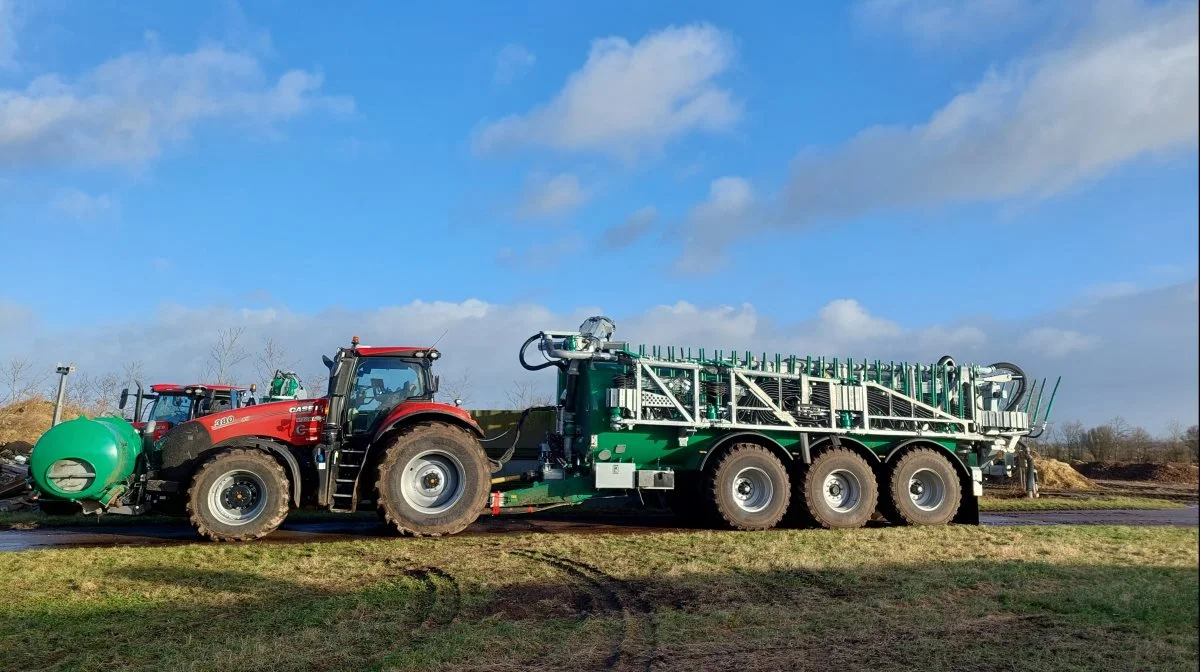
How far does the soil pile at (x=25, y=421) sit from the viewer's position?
813 inches

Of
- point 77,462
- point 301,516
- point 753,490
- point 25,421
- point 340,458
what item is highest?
point 25,421

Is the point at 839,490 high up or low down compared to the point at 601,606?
up

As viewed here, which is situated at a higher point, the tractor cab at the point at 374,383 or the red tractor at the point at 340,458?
the tractor cab at the point at 374,383

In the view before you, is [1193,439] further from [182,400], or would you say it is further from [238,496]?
[182,400]

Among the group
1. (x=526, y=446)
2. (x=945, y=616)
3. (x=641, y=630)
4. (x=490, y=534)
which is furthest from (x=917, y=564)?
(x=526, y=446)

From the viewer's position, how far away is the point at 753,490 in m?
11.6

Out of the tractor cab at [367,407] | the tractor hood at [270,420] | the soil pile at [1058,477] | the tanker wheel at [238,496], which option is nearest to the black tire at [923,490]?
the tractor cab at [367,407]

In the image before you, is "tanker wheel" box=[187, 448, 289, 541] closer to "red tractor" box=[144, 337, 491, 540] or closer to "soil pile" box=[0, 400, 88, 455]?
→ "red tractor" box=[144, 337, 491, 540]

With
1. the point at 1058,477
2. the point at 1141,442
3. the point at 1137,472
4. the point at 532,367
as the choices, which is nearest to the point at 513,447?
the point at 532,367

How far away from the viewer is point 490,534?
10.9 m

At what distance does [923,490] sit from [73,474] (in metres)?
12.0

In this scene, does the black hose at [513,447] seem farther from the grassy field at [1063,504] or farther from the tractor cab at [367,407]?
the grassy field at [1063,504]

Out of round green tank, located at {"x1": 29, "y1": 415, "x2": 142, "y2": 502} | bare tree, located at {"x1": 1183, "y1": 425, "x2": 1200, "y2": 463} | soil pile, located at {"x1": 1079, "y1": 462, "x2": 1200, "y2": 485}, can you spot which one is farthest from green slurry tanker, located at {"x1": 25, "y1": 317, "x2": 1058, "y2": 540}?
soil pile, located at {"x1": 1079, "y1": 462, "x2": 1200, "y2": 485}

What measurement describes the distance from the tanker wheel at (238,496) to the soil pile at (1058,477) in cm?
2010
